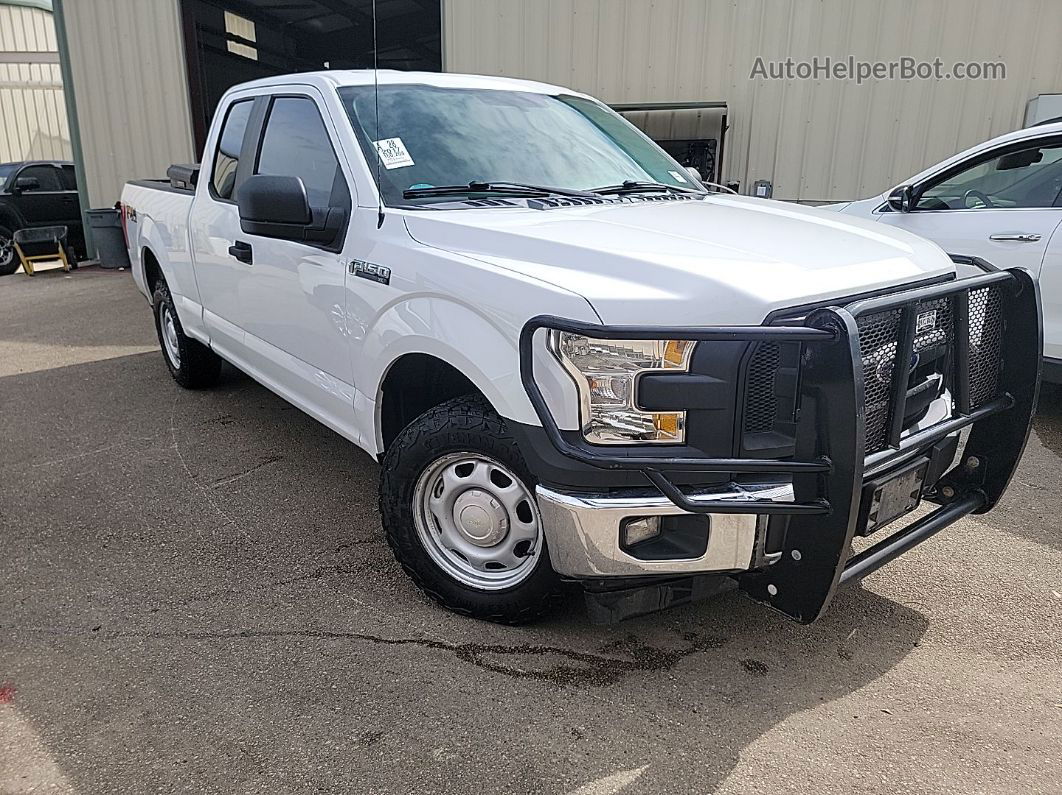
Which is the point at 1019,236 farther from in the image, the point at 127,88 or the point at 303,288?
the point at 127,88

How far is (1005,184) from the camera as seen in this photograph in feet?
17.1

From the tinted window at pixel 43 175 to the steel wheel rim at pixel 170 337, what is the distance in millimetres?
8705

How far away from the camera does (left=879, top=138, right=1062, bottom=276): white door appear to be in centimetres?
483

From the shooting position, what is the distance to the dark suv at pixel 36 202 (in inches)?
484

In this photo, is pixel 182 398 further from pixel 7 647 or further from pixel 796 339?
pixel 796 339

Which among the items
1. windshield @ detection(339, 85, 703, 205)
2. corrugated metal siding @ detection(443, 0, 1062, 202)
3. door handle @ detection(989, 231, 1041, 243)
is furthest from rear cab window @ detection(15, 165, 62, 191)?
door handle @ detection(989, 231, 1041, 243)

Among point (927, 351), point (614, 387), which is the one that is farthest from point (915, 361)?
point (614, 387)

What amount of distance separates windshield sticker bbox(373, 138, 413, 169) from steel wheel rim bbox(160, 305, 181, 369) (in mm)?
3027

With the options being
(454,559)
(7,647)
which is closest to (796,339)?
(454,559)

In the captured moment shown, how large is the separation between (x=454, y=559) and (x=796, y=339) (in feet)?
4.88

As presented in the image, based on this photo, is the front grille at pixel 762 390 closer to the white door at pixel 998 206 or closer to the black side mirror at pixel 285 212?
the black side mirror at pixel 285 212

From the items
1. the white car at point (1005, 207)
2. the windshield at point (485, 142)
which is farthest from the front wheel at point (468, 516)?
the white car at point (1005, 207)

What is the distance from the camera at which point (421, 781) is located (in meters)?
2.21

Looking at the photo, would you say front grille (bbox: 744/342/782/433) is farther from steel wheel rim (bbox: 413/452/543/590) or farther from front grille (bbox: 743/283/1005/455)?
steel wheel rim (bbox: 413/452/543/590)
